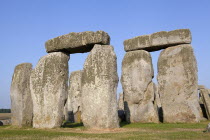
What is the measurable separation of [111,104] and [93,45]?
105 inches

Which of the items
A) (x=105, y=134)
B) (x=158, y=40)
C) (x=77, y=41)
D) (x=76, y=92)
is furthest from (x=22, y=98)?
(x=158, y=40)

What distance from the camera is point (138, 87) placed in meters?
14.4

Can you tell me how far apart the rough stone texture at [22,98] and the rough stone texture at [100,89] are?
10.9 feet

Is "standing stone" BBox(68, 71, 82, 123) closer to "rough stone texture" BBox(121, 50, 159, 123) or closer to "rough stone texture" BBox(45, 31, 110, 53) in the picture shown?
"rough stone texture" BBox(121, 50, 159, 123)

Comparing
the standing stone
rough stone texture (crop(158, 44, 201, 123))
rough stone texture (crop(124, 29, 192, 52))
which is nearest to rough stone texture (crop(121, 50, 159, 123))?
rough stone texture (crop(124, 29, 192, 52))

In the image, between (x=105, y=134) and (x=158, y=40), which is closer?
(x=105, y=134)

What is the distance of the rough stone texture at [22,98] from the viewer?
12.0 meters

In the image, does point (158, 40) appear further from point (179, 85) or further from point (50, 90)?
point (50, 90)

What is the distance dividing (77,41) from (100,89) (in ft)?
7.79

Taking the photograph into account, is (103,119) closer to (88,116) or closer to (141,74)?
(88,116)

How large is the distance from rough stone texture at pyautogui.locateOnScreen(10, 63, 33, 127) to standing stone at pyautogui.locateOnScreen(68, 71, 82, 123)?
16.0 ft

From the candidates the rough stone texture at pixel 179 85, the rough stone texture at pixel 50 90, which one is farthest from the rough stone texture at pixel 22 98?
the rough stone texture at pixel 179 85

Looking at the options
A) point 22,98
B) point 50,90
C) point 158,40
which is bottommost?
point 22,98

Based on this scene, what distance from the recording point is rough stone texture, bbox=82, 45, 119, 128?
9.94 m
